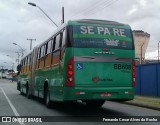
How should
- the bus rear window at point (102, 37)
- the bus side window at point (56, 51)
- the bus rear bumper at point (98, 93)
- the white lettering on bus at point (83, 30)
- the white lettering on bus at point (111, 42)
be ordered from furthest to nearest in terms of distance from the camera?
1. the bus side window at point (56, 51)
2. the white lettering on bus at point (111, 42)
3. the white lettering on bus at point (83, 30)
4. the bus rear window at point (102, 37)
5. the bus rear bumper at point (98, 93)

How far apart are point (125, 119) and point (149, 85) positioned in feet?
51.1

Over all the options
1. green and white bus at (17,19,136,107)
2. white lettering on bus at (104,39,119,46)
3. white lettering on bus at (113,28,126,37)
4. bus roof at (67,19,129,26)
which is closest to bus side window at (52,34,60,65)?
green and white bus at (17,19,136,107)

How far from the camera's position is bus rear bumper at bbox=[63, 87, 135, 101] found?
44.3 feet

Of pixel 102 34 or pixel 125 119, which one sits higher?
pixel 102 34

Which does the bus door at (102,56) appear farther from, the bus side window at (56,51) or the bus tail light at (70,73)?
the bus side window at (56,51)

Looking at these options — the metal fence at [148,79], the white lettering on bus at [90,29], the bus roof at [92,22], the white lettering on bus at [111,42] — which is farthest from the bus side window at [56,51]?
the metal fence at [148,79]

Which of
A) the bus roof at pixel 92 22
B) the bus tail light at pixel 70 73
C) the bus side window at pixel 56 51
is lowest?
the bus tail light at pixel 70 73

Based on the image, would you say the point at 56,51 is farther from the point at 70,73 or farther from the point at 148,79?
the point at 148,79

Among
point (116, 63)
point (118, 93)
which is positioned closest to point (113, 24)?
point (116, 63)

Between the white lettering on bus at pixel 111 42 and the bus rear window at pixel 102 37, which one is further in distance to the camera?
the white lettering on bus at pixel 111 42

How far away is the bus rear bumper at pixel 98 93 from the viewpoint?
13516 millimetres

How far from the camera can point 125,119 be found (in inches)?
528

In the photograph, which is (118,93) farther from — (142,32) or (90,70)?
(142,32)

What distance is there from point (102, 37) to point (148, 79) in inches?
599
